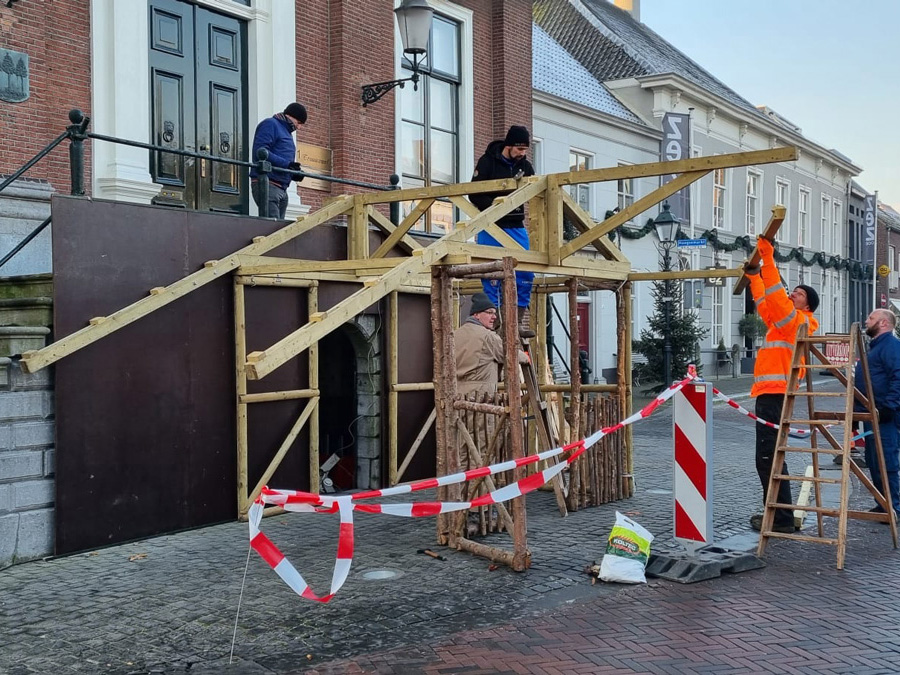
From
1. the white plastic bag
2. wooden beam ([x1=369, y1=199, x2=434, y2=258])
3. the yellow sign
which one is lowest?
the white plastic bag

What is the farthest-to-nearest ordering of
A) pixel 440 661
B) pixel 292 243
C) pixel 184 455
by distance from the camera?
pixel 292 243 → pixel 184 455 → pixel 440 661

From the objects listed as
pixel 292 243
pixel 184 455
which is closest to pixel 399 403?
pixel 292 243

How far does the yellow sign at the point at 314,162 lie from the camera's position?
37.4 ft

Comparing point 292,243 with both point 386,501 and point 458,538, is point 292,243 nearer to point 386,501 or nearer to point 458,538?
point 386,501

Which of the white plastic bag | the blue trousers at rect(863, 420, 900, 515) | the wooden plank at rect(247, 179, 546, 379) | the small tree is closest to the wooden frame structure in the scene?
the wooden plank at rect(247, 179, 546, 379)

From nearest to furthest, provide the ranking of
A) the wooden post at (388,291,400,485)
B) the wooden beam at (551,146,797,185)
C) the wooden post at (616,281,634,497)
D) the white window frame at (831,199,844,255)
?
the wooden beam at (551,146,797,185)
the wooden post at (616,281,634,497)
the wooden post at (388,291,400,485)
the white window frame at (831,199,844,255)

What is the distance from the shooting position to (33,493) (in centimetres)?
706

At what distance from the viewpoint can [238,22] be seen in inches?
430

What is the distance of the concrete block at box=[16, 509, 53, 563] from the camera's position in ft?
22.9

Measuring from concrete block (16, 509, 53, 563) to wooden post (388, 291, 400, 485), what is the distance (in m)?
4.00

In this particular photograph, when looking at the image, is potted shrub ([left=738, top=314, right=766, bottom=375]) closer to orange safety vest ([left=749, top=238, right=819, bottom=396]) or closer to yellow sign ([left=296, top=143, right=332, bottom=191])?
yellow sign ([left=296, top=143, right=332, bottom=191])

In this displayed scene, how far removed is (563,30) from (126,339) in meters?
26.7

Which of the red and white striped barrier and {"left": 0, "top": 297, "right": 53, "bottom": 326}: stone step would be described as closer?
the red and white striped barrier

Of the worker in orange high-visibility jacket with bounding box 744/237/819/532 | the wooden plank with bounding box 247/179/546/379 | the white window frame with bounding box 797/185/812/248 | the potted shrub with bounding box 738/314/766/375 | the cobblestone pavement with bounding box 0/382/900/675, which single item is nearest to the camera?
the cobblestone pavement with bounding box 0/382/900/675
